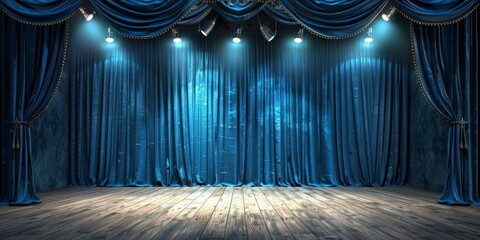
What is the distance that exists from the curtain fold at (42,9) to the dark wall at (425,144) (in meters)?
5.83

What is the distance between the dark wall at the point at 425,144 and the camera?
6621 millimetres

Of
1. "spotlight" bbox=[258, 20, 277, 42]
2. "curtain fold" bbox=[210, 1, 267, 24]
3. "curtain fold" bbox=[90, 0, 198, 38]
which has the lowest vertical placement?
"curtain fold" bbox=[90, 0, 198, 38]

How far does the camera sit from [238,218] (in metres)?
3.84

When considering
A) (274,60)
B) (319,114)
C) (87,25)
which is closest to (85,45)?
(87,25)

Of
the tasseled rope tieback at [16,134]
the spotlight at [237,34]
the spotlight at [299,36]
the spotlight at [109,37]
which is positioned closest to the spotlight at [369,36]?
the spotlight at [299,36]

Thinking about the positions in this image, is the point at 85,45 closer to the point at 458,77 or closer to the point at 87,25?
the point at 87,25

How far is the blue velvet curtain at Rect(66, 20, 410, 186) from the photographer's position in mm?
7676

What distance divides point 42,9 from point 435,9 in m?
4.31

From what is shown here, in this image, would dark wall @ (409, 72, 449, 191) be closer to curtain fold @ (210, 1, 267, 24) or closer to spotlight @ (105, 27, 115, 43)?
curtain fold @ (210, 1, 267, 24)

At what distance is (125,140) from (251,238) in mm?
5308

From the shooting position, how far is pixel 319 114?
25.6ft

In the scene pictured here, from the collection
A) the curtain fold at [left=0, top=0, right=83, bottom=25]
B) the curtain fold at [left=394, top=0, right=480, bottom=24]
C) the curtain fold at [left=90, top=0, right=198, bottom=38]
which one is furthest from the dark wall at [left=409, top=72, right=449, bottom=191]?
the curtain fold at [left=0, top=0, right=83, bottom=25]

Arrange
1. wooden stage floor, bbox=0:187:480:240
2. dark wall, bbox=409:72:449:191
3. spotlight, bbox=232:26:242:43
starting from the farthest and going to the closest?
spotlight, bbox=232:26:242:43 < dark wall, bbox=409:72:449:191 < wooden stage floor, bbox=0:187:480:240

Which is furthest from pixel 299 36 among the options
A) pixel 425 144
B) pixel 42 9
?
pixel 42 9
